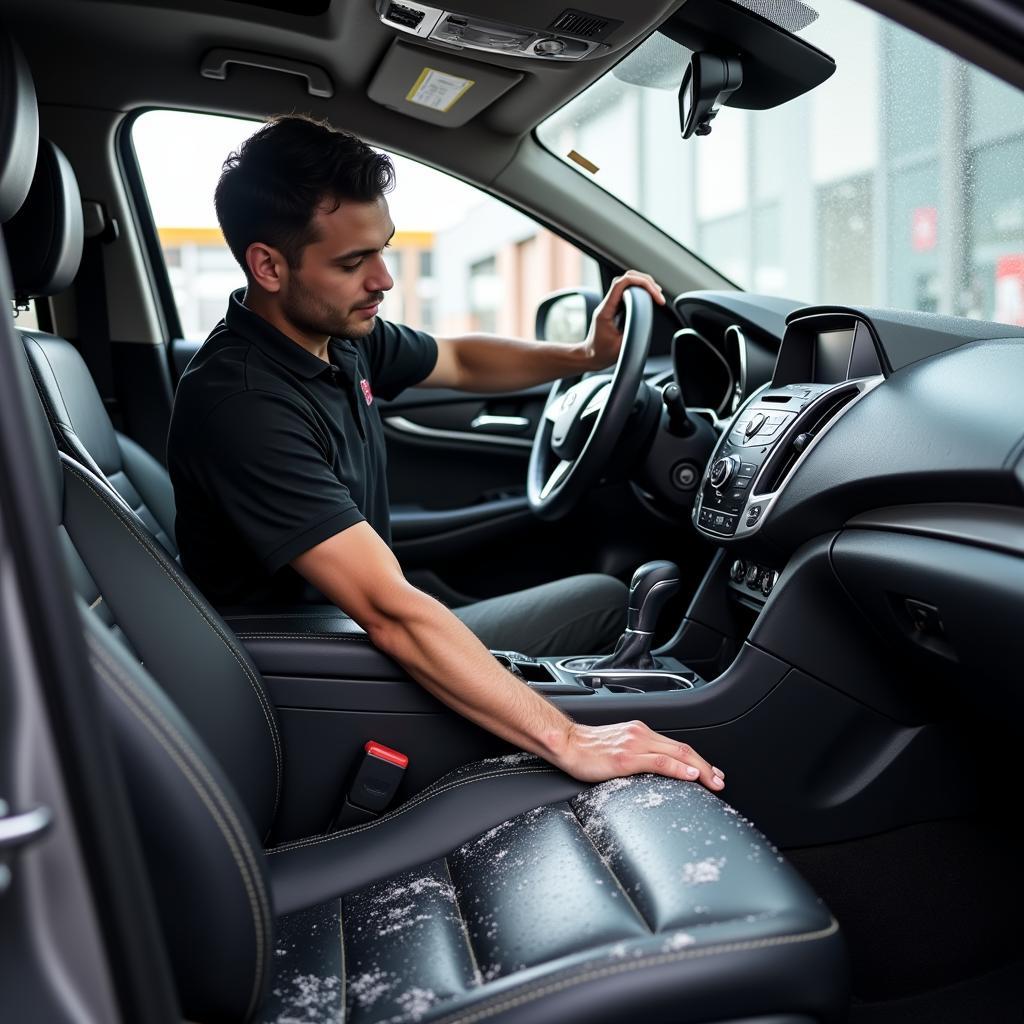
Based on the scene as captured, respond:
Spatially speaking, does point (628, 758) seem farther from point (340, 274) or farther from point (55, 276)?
point (55, 276)

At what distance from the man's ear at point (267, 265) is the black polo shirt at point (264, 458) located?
0.06 m

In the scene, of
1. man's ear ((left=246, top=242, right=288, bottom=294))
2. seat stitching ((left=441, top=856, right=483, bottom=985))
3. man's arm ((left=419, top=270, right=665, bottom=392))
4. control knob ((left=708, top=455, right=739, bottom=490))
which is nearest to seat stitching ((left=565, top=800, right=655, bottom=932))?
seat stitching ((left=441, top=856, right=483, bottom=985))

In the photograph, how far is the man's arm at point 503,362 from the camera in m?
2.18

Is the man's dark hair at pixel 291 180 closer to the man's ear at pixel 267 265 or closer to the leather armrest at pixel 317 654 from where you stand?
the man's ear at pixel 267 265

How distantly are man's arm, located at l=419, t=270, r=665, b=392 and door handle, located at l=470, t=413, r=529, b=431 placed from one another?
0.56m

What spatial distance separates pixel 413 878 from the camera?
117 cm

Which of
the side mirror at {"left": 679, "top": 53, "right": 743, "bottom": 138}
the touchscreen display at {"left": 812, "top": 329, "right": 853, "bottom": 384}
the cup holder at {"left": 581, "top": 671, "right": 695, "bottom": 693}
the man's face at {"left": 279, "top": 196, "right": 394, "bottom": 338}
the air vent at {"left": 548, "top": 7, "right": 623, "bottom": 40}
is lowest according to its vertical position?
the cup holder at {"left": 581, "top": 671, "right": 695, "bottom": 693}

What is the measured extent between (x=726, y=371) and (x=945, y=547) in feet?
3.10

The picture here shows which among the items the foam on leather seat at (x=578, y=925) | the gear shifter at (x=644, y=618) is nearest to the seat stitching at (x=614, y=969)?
the foam on leather seat at (x=578, y=925)

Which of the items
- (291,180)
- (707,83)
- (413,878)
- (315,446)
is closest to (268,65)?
(291,180)

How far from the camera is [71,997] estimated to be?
2.15ft

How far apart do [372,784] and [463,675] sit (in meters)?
0.20

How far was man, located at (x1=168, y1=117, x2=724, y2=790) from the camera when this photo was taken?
1.32 metres

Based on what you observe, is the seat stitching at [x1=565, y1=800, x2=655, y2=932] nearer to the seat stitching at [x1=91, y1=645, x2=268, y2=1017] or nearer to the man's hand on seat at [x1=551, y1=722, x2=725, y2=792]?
the man's hand on seat at [x1=551, y1=722, x2=725, y2=792]
